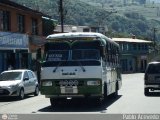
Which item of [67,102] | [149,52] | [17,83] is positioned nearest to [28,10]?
[17,83]

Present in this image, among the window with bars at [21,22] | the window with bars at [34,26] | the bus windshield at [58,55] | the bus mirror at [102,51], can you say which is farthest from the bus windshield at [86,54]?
the window with bars at [34,26]

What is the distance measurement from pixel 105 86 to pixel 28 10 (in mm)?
26551

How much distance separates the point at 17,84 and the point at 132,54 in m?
82.4

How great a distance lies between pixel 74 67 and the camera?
17828mm

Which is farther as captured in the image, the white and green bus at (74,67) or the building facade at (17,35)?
the building facade at (17,35)

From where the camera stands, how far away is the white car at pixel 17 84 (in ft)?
77.7

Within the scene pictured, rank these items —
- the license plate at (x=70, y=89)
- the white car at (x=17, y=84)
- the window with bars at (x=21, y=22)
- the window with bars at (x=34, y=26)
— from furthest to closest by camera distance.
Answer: the window with bars at (x=34, y=26)
the window with bars at (x=21, y=22)
the white car at (x=17, y=84)
the license plate at (x=70, y=89)

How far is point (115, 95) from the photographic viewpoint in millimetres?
24344

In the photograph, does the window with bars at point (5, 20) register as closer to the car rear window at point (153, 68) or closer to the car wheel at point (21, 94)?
the car wheel at point (21, 94)

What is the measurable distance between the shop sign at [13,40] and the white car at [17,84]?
462 inches

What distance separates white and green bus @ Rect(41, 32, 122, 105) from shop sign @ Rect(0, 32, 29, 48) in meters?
20.3

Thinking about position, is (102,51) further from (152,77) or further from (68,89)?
(152,77)

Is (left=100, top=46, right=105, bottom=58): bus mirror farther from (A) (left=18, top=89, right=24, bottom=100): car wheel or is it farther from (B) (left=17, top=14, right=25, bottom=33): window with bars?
(B) (left=17, top=14, right=25, bottom=33): window with bars

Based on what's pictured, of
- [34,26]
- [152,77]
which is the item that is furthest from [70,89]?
[34,26]
